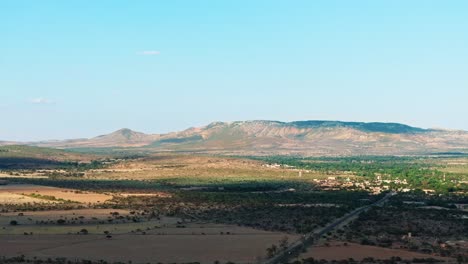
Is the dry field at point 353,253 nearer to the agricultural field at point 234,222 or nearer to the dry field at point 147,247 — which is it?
the agricultural field at point 234,222

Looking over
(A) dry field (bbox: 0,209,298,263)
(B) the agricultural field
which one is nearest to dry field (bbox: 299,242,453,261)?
(B) the agricultural field

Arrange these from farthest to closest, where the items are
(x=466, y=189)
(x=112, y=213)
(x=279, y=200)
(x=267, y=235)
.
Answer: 1. (x=466, y=189)
2. (x=279, y=200)
3. (x=112, y=213)
4. (x=267, y=235)

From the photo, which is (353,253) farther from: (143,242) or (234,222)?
(234,222)

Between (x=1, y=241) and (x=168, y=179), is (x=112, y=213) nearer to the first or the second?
(x=1, y=241)

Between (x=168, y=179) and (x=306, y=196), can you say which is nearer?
(x=306, y=196)

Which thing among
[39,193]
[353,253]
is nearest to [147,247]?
[353,253]

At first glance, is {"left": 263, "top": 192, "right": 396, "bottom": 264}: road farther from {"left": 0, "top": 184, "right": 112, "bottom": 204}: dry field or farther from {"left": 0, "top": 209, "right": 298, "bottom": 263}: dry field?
{"left": 0, "top": 184, "right": 112, "bottom": 204}: dry field

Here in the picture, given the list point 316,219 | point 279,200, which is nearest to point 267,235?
point 316,219
